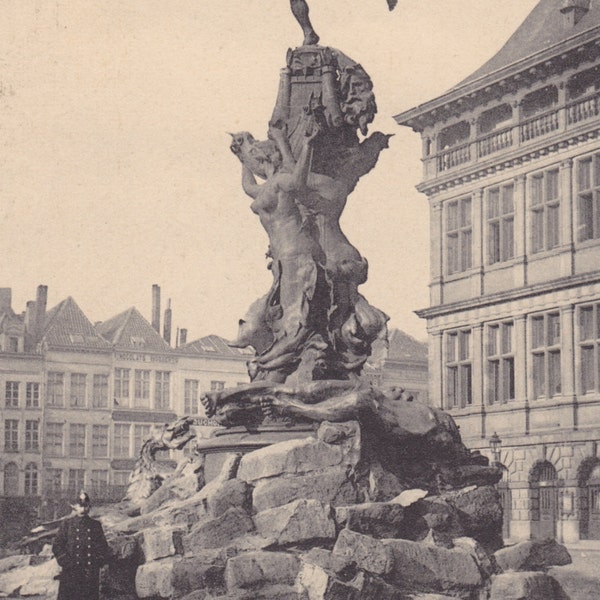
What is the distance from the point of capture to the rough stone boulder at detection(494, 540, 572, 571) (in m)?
15.1

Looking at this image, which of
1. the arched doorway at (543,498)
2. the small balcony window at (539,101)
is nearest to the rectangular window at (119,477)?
the arched doorway at (543,498)

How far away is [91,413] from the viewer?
82500mm

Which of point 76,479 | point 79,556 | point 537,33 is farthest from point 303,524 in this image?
point 76,479

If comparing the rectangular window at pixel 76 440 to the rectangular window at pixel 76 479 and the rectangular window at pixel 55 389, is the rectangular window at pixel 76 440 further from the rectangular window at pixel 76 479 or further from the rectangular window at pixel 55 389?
the rectangular window at pixel 55 389

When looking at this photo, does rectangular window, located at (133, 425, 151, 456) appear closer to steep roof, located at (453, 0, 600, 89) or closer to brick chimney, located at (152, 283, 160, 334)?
brick chimney, located at (152, 283, 160, 334)

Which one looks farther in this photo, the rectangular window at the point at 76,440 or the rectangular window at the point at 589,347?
the rectangular window at the point at 76,440

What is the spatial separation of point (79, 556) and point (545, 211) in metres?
33.2

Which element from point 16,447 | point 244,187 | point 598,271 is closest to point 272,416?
point 244,187

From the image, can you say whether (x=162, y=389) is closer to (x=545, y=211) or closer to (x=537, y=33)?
(x=537, y=33)

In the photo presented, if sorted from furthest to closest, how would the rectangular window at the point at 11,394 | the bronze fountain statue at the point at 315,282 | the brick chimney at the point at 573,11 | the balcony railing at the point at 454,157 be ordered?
the rectangular window at the point at 11,394 → the balcony railing at the point at 454,157 → the brick chimney at the point at 573,11 → the bronze fountain statue at the point at 315,282

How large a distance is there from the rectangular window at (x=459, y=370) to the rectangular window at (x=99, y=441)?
37.1 m

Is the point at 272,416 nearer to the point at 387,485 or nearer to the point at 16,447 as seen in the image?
the point at 387,485

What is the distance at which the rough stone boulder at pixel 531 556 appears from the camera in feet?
49.4

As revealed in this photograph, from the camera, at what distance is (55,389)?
8181 centimetres
